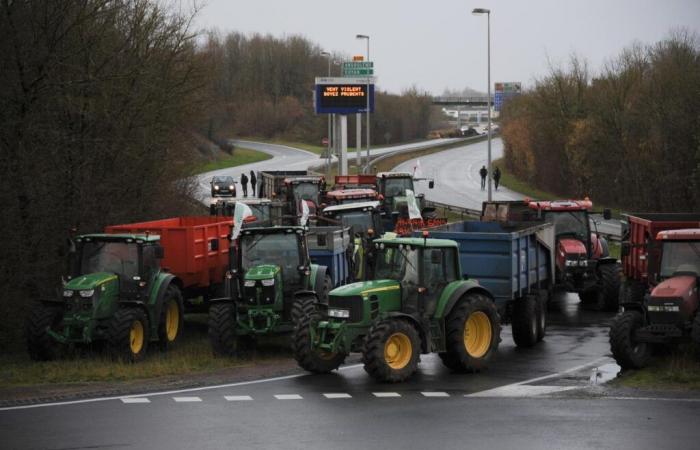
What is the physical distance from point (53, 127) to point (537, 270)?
11.2 m

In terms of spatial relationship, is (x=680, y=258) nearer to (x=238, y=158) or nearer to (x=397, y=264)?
(x=397, y=264)

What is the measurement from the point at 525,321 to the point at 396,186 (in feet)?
Result: 77.0

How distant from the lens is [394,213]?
125 feet

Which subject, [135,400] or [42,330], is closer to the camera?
[135,400]

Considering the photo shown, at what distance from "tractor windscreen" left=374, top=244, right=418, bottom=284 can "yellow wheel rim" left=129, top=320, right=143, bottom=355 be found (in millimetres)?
4591

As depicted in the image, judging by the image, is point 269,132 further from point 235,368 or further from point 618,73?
point 235,368

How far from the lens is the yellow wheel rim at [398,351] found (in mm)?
16844

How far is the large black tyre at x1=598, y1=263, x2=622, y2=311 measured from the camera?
25750 mm

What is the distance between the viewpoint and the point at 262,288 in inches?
760

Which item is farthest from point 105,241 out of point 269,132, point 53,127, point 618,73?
point 269,132

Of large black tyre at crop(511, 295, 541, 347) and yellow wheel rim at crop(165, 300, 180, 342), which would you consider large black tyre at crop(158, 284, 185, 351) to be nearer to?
yellow wheel rim at crop(165, 300, 180, 342)

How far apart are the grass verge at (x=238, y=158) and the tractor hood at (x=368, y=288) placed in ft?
228

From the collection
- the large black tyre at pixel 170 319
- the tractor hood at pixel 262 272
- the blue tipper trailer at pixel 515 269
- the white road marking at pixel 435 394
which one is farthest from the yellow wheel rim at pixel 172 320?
the white road marking at pixel 435 394

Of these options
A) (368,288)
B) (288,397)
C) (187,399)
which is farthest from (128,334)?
(368,288)
